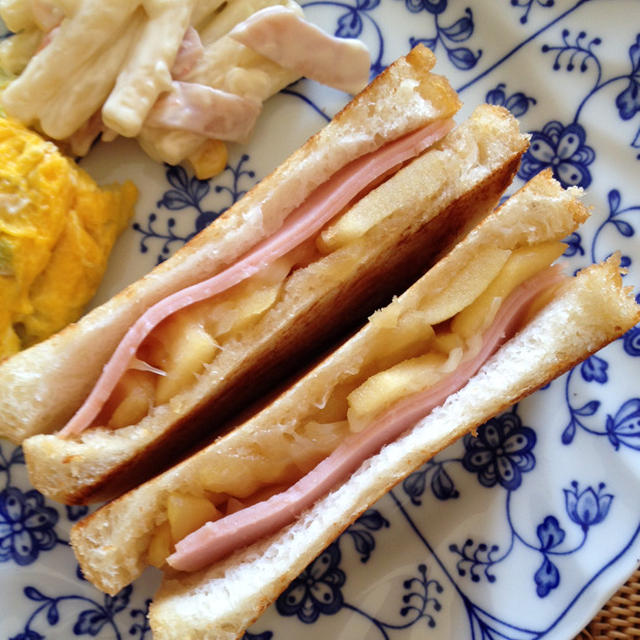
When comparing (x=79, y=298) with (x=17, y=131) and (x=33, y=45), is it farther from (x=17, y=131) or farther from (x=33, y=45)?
(x=33, y=45)

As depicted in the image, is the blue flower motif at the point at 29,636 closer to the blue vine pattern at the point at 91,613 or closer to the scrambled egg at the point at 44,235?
the blue vine pattern at the point at 91,613

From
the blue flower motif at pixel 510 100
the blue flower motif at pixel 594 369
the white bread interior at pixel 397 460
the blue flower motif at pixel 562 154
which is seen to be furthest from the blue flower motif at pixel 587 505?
the blue flower motif at pixel 510 100

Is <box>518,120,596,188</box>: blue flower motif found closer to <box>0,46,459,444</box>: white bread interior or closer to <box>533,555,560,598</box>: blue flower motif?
<box>0,46,459,444</box>: white bread interior

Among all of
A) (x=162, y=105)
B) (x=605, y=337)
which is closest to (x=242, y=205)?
(x=162, y=105)

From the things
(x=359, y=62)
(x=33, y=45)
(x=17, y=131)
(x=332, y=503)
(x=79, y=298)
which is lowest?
(x=79, y=298)

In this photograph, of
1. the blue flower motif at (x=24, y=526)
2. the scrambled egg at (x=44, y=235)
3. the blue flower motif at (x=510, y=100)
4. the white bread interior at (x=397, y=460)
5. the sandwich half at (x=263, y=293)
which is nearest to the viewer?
the white bread interior at (x=397, y=460)

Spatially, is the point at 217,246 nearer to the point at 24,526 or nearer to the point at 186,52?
the point at 186,52
